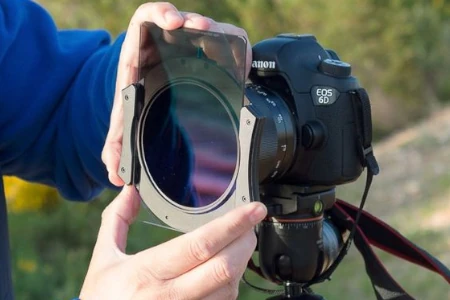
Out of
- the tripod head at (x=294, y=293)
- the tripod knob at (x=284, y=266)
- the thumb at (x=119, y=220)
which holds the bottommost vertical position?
the tripod head at (x=294, y=293)

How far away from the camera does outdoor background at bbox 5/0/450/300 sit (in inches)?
Result: 117

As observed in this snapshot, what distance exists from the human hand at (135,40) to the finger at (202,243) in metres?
0.21

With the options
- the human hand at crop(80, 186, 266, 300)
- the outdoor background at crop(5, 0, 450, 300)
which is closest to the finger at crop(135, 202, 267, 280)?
the human hand at crop(80, 186, 266, 300)

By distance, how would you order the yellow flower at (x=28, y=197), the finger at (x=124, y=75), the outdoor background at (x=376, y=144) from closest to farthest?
the finger at (x=124, y=75) < the outdoor background at (x=376, y=144) < the yellow flower at (x=28, y=197)

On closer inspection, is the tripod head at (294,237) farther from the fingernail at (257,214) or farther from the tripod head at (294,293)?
the fingernail at (257,214)

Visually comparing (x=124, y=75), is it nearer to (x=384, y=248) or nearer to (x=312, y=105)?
(x=312, y=105)

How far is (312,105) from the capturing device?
1135mm

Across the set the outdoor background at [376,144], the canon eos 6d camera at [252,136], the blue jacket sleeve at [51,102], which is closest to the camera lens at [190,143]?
the canon eos 6d camera at [252,136]

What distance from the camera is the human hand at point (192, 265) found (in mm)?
869

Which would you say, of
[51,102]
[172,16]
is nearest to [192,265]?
[172,16]

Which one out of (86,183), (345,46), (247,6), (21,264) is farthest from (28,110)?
(345,46)

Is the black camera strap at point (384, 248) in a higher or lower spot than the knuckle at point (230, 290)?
lower

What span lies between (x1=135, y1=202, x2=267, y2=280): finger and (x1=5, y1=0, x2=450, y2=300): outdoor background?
1802 millimetres

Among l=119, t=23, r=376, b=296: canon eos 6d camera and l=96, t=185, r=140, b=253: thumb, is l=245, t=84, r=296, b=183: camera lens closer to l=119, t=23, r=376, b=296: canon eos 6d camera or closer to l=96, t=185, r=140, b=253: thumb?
l=119, t=23, r=376, b=296: canon eos 6d camera
